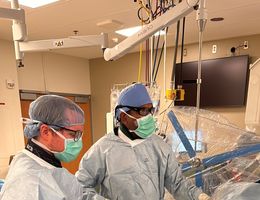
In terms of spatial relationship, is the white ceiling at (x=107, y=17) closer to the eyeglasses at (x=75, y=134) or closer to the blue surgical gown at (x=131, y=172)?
the blue surgical gown at (x=131, y=172)

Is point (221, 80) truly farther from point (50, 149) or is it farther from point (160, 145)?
point (50, 149)

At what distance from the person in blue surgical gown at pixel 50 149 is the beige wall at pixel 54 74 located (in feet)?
10.2

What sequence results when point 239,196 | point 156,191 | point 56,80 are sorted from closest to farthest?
point 239,196 < point 156,191 < point 56,80

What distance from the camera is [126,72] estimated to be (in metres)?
4.81

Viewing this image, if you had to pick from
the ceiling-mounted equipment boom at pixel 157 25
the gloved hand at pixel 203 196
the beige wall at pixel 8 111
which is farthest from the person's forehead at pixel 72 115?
the beige wall at pixel 8 111

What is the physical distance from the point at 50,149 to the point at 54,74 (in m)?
3.63

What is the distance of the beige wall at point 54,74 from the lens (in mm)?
4083

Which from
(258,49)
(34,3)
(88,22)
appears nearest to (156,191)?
(34,3)

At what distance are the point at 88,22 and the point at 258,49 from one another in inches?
91.1

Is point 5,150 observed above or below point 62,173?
below

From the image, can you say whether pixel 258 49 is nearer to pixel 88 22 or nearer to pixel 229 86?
pixel 229 86

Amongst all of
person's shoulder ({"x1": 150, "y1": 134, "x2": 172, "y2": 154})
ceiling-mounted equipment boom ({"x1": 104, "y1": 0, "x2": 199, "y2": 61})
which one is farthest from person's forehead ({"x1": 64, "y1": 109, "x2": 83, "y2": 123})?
person's shoulder ({"x1": 150, "y1": 134, "x2": 172, "y2": 154})

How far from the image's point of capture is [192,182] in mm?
1433

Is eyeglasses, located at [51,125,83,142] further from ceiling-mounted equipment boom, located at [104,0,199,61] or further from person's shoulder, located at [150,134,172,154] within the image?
person's shoulder, located at [150,134,172,154]
